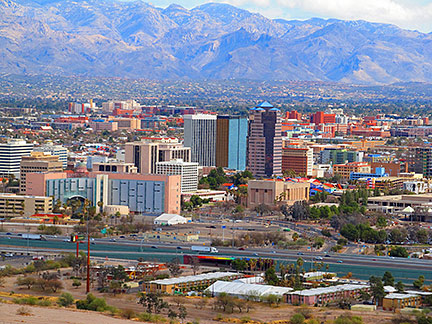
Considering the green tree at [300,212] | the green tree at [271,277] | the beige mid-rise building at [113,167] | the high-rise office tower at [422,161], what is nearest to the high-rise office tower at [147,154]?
the beige mid-rise building at [113,167]

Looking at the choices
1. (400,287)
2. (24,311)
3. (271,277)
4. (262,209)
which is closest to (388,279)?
(400,287)

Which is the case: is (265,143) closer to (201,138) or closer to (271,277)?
(201,138)

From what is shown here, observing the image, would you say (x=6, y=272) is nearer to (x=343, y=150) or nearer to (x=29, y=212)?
(x=29, y=212)

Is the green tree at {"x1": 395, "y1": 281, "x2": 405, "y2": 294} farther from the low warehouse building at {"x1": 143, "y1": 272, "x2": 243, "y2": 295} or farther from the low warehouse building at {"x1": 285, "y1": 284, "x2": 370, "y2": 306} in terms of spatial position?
the low warehouse building at {"x1": 143, "y1": 272, "x2": 243, "y2": 295}

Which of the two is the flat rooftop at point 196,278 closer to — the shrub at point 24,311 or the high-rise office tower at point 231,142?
the shrub at point 24,311

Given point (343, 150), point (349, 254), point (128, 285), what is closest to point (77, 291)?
point (128, 285)
